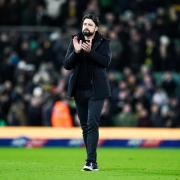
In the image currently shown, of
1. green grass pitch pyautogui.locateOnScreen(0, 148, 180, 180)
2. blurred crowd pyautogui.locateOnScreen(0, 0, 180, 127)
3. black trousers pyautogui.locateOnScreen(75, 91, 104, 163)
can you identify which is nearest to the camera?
green grass pitch pyautogui.locateOnScreen(0, 148, 180, 180)

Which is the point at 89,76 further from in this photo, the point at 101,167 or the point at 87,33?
the point at 101,167

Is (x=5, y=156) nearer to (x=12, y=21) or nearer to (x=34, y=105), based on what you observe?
(x=34, y=105)

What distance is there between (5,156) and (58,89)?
701 centimetres

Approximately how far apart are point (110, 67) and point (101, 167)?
1244 centimetres

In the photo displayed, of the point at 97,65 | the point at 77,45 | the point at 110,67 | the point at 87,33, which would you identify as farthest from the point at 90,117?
the point at 110,67

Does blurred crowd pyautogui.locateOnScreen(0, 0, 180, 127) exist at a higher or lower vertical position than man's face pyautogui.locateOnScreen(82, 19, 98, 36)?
higher

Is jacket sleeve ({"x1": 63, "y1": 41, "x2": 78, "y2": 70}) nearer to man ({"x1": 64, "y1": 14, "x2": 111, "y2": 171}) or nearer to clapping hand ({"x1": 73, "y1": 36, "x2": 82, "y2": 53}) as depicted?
man ({"x1": 64, "y1": 14, "x2": 111, "y2": 171})

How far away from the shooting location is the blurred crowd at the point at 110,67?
23.2 metres

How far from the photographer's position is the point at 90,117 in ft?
37.9

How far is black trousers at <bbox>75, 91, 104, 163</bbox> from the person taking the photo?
454 inches

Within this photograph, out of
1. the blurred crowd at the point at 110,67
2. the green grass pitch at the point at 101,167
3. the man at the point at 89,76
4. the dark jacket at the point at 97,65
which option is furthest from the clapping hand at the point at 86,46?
the blurred crowd at the point at 110,67

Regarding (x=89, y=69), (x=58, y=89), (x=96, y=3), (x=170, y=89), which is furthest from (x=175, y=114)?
(x=89, y=69)

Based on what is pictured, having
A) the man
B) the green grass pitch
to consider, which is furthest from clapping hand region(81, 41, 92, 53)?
the green grass pitch

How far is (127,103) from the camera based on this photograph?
23312 millimetres
